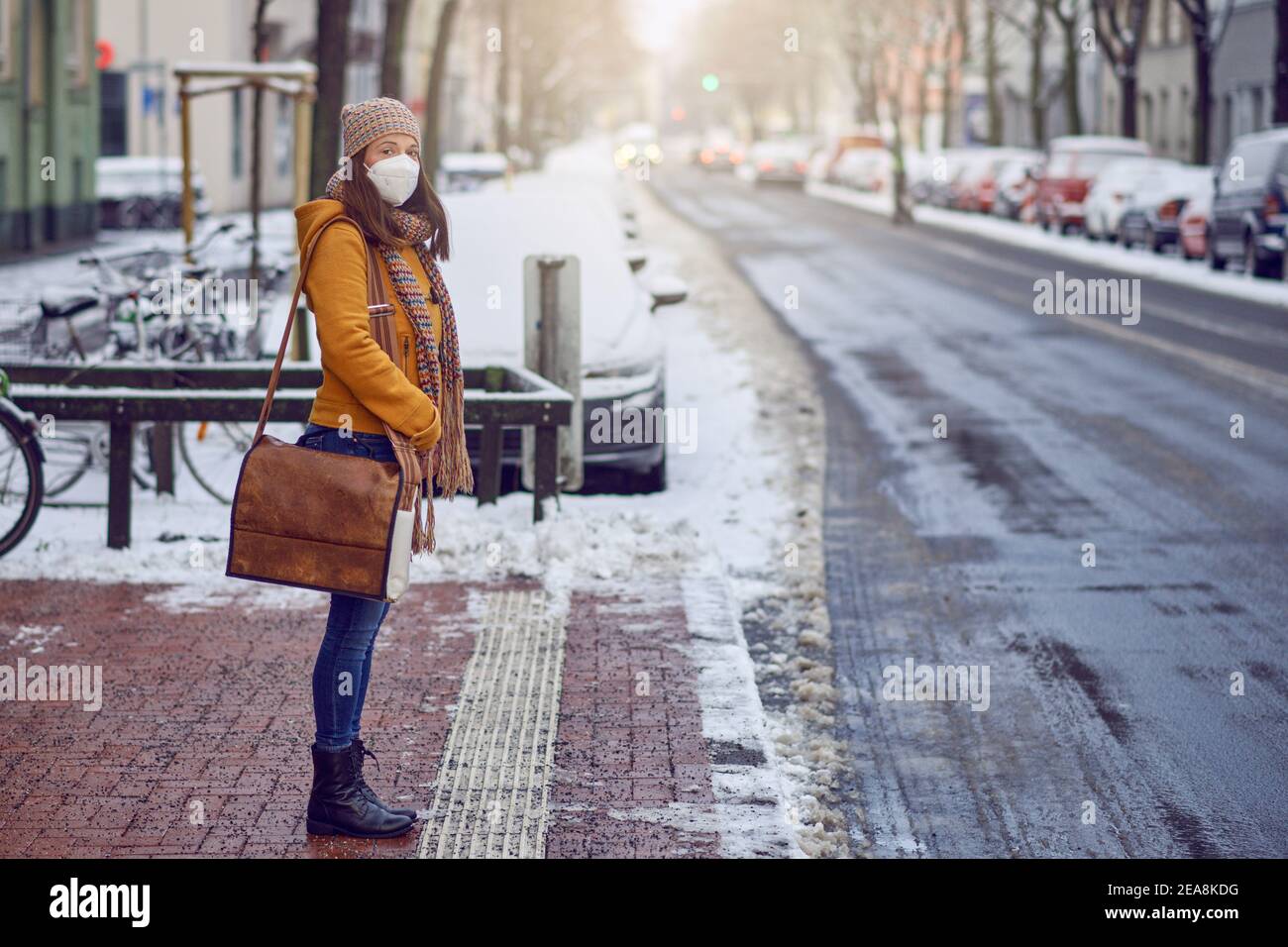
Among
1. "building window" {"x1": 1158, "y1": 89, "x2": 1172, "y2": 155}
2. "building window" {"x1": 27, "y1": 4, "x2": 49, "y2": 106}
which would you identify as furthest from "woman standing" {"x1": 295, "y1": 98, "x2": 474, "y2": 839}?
"building window" {"x1": 1158, "y1": 89, "x2": 1172, "y2": 155}

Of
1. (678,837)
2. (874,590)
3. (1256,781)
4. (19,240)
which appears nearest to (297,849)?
(678,837)

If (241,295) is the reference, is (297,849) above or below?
below

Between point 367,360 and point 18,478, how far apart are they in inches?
164

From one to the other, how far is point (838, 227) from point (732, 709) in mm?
38057

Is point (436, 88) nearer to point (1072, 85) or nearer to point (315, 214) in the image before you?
point (1072, 85)

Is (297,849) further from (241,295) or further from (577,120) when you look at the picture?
(577,120)

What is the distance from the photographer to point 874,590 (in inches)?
348

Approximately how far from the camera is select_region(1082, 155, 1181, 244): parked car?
36.9 meters

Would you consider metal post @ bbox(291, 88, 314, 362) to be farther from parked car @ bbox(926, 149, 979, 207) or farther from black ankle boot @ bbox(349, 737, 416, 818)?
parked car @ bbox(926, 149, 979, 207)

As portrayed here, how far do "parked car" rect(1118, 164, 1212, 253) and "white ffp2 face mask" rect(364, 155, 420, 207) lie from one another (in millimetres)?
29191

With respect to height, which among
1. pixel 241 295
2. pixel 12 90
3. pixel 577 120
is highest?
pixel 577 120

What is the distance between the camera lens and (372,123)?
203 inches

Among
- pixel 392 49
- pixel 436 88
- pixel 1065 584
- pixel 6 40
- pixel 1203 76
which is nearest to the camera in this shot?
pixel 1065 584

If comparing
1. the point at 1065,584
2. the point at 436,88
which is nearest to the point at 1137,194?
the point at 436,88
